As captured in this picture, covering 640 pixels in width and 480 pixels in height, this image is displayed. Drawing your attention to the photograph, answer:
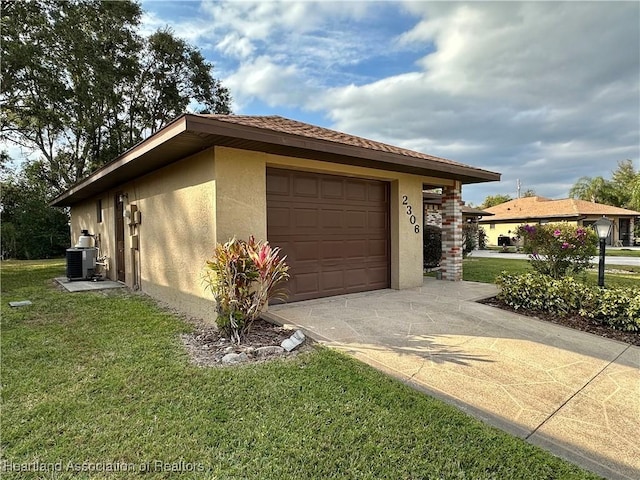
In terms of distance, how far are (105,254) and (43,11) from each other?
391 inches

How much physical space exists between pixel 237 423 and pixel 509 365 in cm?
295

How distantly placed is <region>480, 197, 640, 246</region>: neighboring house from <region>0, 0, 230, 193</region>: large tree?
25304mm

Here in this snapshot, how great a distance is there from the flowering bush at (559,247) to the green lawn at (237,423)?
5671 mm

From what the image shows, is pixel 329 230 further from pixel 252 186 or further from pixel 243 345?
pixel 243 345

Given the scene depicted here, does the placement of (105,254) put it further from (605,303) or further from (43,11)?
(605,303)

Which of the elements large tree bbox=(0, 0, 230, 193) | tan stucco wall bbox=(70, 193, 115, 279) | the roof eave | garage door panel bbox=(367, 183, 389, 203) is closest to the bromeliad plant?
the roof eave

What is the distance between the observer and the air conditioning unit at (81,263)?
973 centimetres

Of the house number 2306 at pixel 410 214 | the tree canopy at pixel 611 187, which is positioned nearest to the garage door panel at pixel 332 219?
the house number 2306 at pixel 410 214

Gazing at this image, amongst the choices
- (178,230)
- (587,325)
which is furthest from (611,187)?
(178,230)

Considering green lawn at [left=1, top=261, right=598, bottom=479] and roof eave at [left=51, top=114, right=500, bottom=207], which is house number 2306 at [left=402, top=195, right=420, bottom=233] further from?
green lawn at [left=1, top=261, right=598, bottom=479]

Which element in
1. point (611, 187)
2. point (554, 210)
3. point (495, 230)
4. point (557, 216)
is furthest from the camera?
point (611, 187)

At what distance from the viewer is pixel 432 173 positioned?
8.12 meters

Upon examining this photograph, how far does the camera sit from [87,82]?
15.4 m

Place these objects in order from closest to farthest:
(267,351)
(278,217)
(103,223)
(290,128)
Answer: (267,351)
(290,128)
(278,217)
(103,223)
